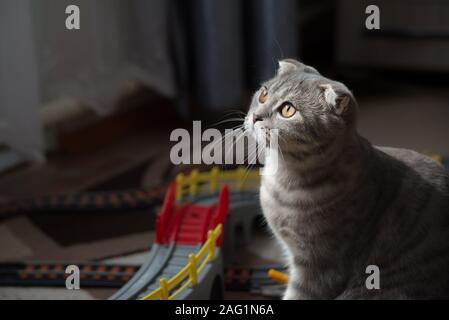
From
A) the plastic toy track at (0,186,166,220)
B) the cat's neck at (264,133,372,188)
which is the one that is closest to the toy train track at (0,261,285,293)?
the plastic toy track at (0,186,166,220)

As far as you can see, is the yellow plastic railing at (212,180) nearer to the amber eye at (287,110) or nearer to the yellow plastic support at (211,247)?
the yellow plastic support at (211,247)

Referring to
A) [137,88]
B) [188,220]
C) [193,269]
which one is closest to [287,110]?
[193,269]

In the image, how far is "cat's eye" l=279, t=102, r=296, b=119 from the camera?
109 cm

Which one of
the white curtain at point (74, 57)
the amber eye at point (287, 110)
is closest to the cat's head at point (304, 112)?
the amber eye at point (287, 110)

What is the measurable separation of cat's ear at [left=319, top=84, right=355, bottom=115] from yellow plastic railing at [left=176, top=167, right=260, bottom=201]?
1.94 feet

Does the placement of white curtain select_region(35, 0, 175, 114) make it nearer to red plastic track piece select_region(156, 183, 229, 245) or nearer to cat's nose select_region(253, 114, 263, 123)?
red plastic track piece select_region(156, 183, 229, 245)

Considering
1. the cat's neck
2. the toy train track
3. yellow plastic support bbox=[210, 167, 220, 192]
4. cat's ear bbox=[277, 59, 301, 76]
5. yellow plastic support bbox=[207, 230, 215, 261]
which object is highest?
cat's ear bbox=[277, 59, 301, 76]

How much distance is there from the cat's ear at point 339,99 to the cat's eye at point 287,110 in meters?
0.06

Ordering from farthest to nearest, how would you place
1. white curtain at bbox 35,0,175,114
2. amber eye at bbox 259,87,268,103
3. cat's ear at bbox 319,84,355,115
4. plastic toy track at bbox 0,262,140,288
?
white curtain at bbox 35,0,175,114
plastic toy track at bbox 0,262,140,288
amber eye at bbox 259,87,268,103
cat's ear at bbox 319,84,355,115

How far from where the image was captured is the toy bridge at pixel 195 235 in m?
1.22

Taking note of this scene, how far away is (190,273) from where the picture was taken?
4.01 feet

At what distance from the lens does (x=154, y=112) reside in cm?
230
